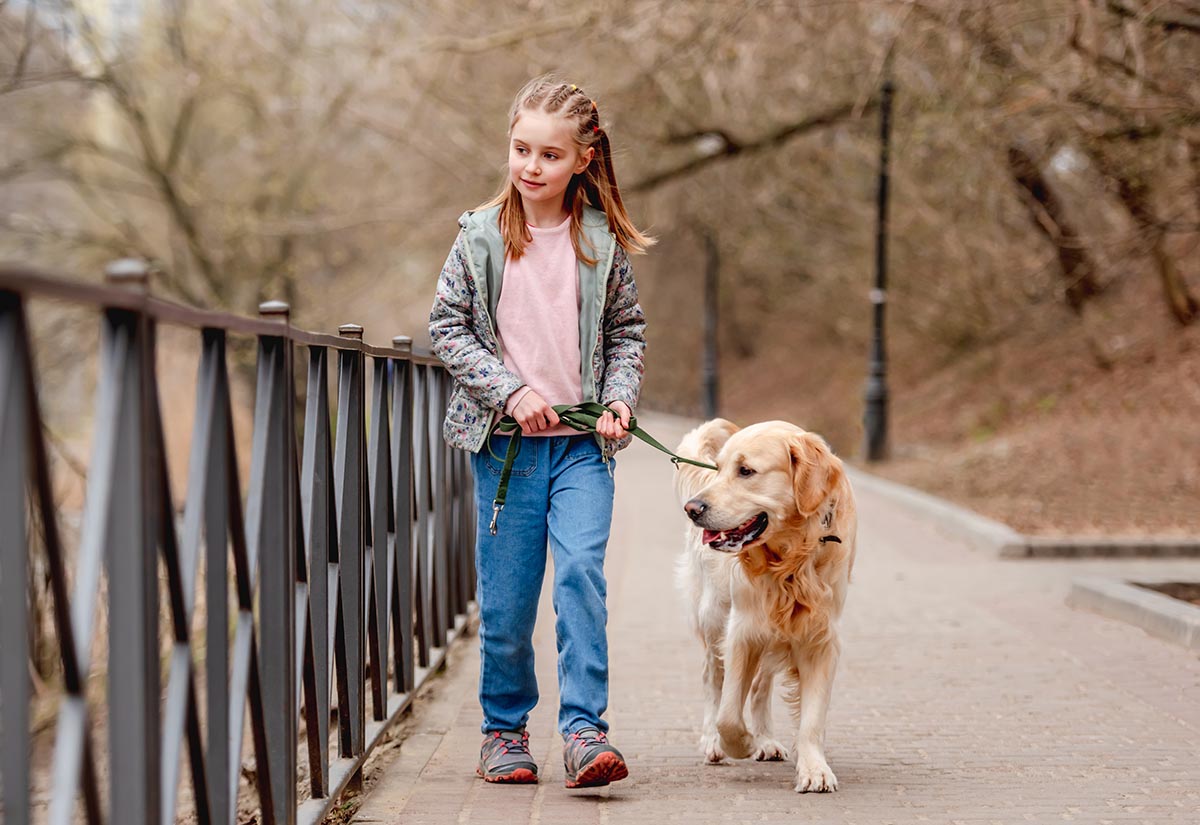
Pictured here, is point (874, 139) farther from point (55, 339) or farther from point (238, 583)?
point (238, 583)

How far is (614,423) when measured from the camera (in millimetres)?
4469

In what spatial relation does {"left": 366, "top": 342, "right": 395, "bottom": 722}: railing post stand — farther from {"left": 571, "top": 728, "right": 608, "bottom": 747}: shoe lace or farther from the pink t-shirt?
{"left": 571, "top": 728, "right": 608, "bottom": 747}: shoe lace

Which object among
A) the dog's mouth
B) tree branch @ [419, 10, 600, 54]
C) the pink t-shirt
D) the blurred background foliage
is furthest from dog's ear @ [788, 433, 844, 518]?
tree branch @ [419, 10, 600, 54]

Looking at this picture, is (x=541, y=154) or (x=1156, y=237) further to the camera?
(x=1156, y=237)

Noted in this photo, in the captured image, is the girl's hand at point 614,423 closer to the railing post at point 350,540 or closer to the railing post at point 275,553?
the railing post at point 350,540

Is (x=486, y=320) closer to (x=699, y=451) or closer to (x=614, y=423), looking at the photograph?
(x=614, y=423)

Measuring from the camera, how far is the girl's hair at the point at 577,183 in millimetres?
4551

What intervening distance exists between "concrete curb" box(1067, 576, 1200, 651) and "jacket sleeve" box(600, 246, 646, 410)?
12.9 ft

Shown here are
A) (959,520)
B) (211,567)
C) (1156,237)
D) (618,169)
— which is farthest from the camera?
(618,169)

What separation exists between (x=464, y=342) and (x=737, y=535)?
3.31 ft

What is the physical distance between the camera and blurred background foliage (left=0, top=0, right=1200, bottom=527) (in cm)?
1641

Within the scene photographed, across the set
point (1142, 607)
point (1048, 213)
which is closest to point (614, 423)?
point (1142, 607)

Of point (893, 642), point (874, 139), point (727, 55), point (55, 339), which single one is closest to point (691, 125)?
point (874, 139)

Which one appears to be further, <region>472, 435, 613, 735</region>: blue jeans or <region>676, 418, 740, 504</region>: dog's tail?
<region>676, 418, 740, 504</region>: dog's tail
